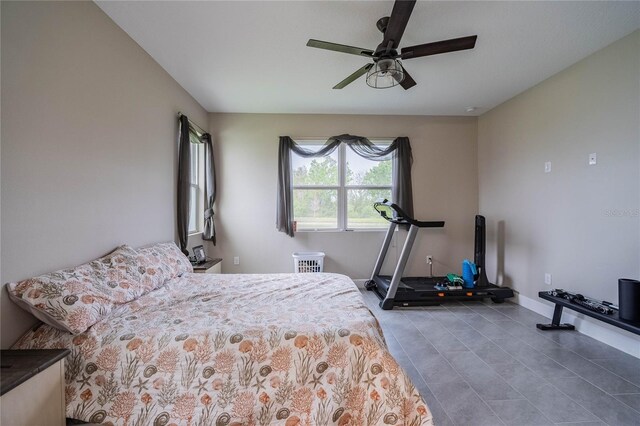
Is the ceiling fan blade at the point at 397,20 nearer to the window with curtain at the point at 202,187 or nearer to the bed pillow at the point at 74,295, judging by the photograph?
the bed pillow at the point at 74,295

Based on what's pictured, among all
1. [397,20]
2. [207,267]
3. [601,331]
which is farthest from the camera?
[207,267]

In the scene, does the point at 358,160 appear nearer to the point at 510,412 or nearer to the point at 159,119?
the point at 159,119

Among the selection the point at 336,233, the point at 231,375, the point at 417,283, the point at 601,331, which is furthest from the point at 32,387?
the point at 601,331

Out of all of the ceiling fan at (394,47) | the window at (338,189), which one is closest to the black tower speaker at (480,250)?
the window at (338,189)

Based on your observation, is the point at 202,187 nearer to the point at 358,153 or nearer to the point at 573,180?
the point at 358,153

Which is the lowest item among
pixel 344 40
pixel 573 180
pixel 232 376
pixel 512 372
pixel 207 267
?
pixel 512 372

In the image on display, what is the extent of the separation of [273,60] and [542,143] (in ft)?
10.8

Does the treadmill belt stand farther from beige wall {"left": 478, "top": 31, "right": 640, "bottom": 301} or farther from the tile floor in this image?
beige wall {"left": 478, "top": 31, "right": 640, "bottom": 301}

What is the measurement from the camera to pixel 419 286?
3.99m

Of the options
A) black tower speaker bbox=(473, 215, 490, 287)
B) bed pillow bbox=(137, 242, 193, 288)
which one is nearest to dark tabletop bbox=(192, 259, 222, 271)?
bed pillow bbox=(137, 242, 193, 288)

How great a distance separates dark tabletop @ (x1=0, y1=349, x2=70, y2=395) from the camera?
108 centimetres

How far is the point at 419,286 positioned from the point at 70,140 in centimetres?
404

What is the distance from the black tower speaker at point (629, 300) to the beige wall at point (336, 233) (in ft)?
7.52

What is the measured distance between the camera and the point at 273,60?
2.78 meters
